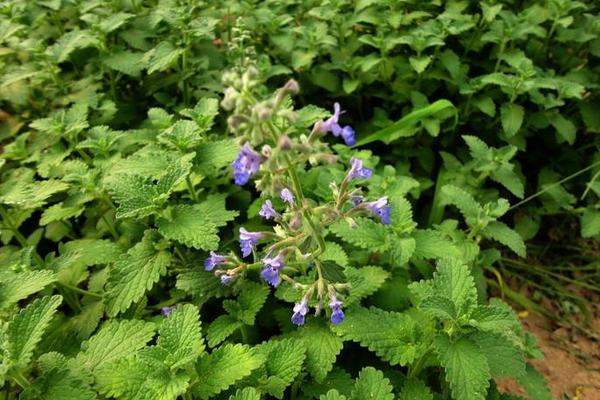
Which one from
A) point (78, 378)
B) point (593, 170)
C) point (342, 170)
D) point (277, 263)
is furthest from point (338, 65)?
point (78, 378)

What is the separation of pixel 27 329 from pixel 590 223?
12.8 ft

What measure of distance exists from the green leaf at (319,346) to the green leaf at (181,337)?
54 centimetres

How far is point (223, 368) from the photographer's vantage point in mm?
2246

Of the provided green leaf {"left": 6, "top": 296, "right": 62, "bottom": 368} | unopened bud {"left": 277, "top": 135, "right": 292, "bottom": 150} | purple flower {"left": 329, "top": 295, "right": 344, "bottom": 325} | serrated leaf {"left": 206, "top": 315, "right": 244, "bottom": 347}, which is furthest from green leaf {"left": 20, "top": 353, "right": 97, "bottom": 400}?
unopened bud {"left": 277, "top": 135, "right": 292, "bottom": 150}

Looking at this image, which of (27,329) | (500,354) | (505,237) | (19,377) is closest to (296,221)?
(500,354)

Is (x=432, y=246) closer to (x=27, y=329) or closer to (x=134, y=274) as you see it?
(x=134, y=274)

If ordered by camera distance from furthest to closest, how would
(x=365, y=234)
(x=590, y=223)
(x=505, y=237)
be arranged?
(x=590, y=223) < (x=505, y=237) < (x=365, y=234)

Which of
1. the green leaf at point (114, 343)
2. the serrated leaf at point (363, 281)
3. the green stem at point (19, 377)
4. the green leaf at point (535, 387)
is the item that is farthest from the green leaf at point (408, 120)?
the green stem at point (19, 377)

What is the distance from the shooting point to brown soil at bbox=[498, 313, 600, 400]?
3635 millimetres

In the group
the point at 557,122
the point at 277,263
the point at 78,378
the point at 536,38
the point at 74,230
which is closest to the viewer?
the point at 277,263

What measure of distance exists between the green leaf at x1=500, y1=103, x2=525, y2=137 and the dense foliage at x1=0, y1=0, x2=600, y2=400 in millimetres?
18

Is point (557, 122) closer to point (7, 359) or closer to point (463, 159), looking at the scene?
point (463, 159)

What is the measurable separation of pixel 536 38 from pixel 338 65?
1877 millimetres

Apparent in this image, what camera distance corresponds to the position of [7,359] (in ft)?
6.86
